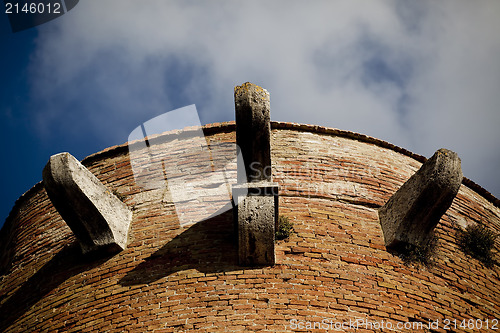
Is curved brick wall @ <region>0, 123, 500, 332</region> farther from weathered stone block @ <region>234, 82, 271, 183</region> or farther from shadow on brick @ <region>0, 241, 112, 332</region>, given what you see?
weathered stone block @ <region>234, 82, 271, 183</region>

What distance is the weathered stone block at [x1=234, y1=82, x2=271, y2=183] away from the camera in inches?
214

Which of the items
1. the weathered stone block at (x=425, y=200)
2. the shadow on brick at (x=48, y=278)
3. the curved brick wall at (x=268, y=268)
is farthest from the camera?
the shadow on brick at (x=48, y=278)

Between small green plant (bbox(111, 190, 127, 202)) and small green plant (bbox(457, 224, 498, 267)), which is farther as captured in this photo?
small green plant (bbox(111, 190, 127, 202))

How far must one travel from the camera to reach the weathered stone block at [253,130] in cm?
543

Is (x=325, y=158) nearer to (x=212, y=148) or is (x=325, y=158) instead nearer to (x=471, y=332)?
(x=212, y=148)

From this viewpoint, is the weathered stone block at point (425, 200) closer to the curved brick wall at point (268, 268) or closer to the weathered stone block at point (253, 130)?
the curved brick wall at point (268, 268)

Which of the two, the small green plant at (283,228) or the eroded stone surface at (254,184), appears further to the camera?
the small green plant at (283,228)

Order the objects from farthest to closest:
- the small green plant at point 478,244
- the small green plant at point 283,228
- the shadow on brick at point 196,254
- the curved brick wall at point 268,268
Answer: the small green plant at point 478,244 < the small green plant at point 283,228 < the shadow on brick at point 196,254 < the curved brick wall at point 268,268

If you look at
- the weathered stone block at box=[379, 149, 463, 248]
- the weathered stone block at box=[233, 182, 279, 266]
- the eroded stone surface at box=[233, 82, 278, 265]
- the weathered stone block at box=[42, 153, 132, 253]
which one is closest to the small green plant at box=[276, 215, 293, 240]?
the eroded stone surface at box=[233, 82, 278, 265]

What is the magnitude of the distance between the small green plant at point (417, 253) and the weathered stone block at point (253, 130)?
1.79 metres

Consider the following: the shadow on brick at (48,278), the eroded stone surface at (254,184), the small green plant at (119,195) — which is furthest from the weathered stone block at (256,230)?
the small green plant at (119,195)

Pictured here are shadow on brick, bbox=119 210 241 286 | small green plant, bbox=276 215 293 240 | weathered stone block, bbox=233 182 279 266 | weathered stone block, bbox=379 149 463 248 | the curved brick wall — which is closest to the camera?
the curved brick wall

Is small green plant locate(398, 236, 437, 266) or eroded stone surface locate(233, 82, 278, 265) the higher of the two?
eroded stone surface locate(233, 82, 278, 265)

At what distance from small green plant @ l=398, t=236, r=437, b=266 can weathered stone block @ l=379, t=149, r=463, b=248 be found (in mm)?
52
